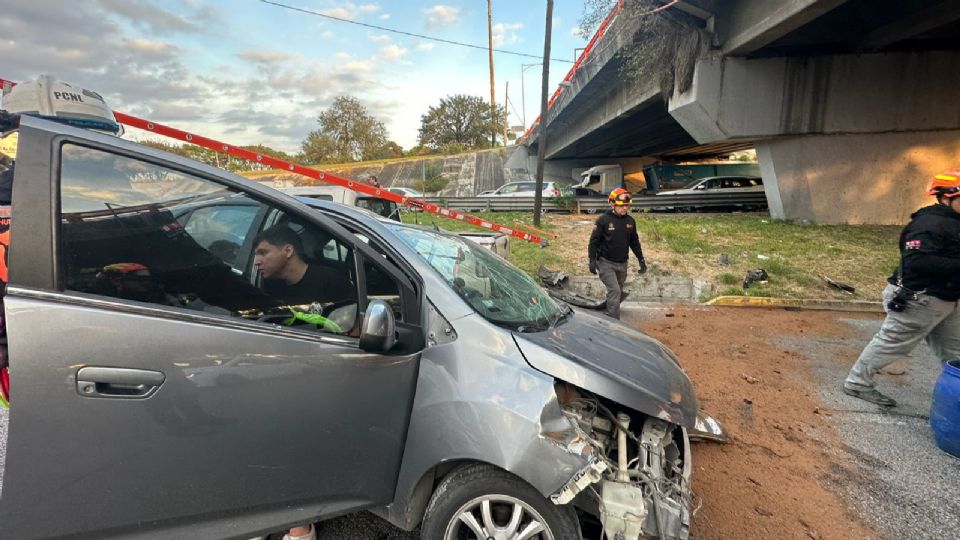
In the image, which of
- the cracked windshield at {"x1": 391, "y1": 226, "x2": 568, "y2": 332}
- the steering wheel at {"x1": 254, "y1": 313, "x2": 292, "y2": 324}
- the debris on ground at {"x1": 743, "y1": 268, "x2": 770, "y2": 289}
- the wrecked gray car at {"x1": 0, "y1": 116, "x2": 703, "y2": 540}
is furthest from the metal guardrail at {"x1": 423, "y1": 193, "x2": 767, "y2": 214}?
the steering wheel at {"x1": 254, "y1": 313, "x2": 292, "y2": 324}

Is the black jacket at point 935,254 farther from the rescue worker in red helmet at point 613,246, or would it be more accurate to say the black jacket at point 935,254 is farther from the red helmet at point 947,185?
the rescue worker in red helmet at point 613,246

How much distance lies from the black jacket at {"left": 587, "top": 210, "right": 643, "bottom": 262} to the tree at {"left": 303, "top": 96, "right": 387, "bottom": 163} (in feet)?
152

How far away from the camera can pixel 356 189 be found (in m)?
6.66

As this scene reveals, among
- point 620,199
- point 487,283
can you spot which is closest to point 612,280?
point 620,199

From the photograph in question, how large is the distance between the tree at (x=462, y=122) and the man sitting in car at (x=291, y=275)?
Answer: 2049 inches

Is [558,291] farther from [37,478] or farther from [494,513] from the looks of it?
[37,478]

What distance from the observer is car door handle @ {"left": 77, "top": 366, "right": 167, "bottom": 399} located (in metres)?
1.51

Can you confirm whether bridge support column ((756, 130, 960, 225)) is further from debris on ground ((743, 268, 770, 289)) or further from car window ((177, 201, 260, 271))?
car window ((177, 201, 260, 271))

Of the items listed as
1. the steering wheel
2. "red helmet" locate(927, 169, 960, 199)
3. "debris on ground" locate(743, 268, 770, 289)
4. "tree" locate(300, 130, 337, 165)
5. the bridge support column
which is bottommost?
"debris on ground" locate(743, 268, 770, 289)

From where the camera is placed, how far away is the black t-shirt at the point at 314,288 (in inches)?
80.0

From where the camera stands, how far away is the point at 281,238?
2066 millimetres

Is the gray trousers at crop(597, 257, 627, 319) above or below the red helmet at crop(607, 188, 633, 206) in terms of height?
below

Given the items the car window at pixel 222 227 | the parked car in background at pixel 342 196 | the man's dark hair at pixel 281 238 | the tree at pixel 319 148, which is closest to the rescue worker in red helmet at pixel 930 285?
the man's dark hair at pixel 281 238

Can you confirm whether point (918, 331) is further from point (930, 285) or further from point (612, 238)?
point (612, 238)
